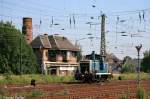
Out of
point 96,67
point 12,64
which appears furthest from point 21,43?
point 96,67

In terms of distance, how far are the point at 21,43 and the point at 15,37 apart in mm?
4983

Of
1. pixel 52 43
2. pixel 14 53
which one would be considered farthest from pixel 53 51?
pixel 14 53

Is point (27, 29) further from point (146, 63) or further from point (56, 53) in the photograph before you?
point (146, 63)

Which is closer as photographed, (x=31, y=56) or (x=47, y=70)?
(x=31, y=56)

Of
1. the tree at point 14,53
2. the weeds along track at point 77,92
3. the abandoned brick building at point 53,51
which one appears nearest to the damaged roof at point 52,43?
the abandoned brick building at point 53,51

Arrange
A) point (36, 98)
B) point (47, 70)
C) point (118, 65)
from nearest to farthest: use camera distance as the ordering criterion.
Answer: point (36, 98) < point (47, 70) < point (118, 65)

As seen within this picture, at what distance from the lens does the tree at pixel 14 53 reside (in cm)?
Result: 7356

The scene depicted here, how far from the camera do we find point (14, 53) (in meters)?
75.9

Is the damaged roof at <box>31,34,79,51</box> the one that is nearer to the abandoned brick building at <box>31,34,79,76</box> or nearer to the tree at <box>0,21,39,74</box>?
the abandoned brick building at <box>31,34,79,76</box>

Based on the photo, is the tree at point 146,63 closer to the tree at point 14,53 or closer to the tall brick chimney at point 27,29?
the tall brick chimney at point 27,29

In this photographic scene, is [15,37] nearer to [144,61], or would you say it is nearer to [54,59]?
[54,59]

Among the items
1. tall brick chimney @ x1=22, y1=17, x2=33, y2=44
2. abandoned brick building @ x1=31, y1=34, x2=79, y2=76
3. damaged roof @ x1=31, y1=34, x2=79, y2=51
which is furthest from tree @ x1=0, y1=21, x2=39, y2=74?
damaged roof @ x1=31, y1=34, x2=79, y2=51

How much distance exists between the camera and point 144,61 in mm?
107312

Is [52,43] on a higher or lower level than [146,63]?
higher
